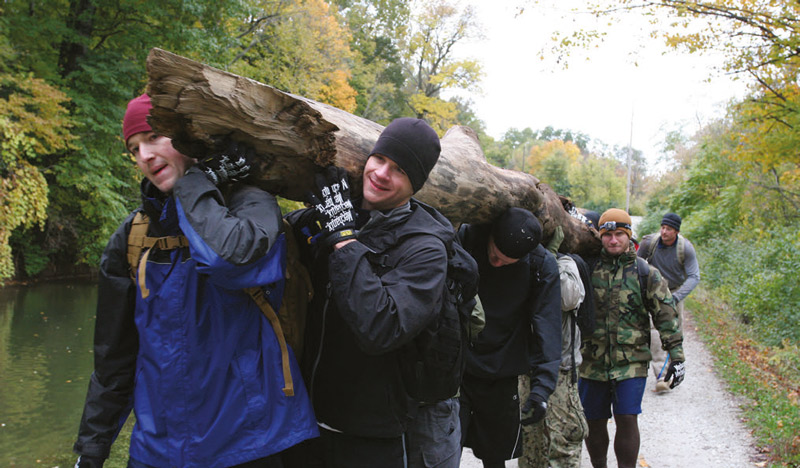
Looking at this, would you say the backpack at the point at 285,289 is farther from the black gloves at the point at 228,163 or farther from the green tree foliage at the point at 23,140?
the green tree foliage at the point at 23,140

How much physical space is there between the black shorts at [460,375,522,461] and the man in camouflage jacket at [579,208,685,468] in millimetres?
1081

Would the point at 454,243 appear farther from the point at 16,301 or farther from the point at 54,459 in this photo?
the point at 16,301

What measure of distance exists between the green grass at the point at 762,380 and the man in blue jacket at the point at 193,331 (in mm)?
5197

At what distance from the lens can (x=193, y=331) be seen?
213 centimetres

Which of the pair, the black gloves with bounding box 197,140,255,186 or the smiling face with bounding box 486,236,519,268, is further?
the smiling face with bounding box 486,236,519,268

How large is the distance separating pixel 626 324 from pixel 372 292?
135 inches

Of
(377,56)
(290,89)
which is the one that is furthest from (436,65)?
(290,89)

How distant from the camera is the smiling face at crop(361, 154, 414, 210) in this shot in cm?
259

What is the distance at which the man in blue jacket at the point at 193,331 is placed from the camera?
210 centimetres

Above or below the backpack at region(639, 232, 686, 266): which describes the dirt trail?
below

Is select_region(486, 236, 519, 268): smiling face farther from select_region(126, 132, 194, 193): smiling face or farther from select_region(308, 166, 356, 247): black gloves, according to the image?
select_region(126, 132, 194, 193): smiling face

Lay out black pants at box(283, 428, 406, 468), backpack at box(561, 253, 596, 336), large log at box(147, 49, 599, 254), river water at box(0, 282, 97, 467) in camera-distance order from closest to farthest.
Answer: large log at box(147, 49, 599, 254) → black pants at box(283, 428, 406, 468) → backpack at box(561, 253, 596, 336) → river water at box(0, 282, 97, 467)

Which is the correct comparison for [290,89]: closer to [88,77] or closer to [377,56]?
[88,77]

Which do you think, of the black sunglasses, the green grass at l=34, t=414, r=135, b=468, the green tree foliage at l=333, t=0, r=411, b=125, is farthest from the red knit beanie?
the green tree foliage at l=333, t=0, r=411, b=125
